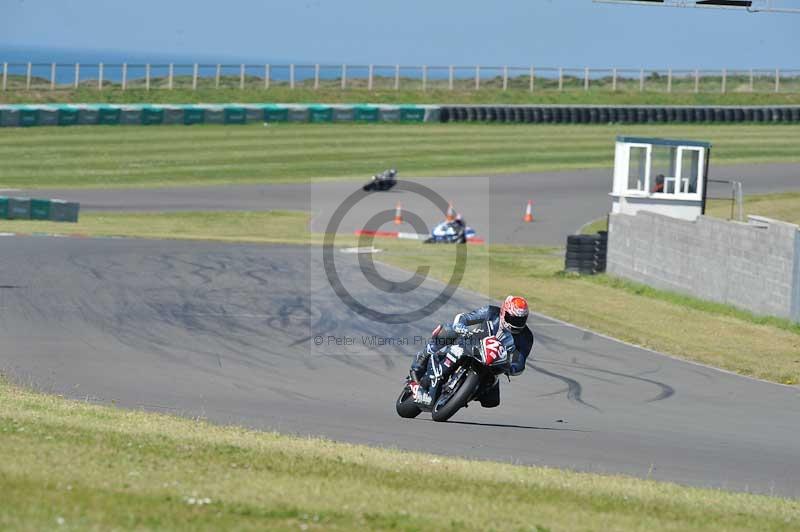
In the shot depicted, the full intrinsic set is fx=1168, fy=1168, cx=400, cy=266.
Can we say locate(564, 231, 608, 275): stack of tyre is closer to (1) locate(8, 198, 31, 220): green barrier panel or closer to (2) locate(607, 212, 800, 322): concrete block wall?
(2) locate(607, 212, 800, 322): concrete block wall

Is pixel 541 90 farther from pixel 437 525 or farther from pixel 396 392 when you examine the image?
pixel 437 525

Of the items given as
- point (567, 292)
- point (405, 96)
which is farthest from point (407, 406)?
point (405, 96)

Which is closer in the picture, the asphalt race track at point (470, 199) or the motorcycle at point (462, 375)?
the motorcycle at point (462, 375)

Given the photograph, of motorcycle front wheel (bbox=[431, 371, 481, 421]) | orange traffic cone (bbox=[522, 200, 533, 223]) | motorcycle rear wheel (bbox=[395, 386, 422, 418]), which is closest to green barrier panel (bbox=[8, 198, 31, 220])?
orange traffic cone (bbox=[522, 200, 533, 223])

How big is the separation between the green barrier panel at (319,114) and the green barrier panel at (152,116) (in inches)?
306

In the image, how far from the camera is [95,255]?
28547mm

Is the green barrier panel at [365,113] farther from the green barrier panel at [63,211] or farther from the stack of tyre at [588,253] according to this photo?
the stack of tyre at [588,253]

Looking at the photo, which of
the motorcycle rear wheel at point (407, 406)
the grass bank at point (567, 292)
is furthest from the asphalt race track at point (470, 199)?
the motorcycle rear wheel at point (407, 406)

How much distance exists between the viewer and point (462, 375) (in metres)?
12.9

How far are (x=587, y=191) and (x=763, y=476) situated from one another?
3660 centimetres

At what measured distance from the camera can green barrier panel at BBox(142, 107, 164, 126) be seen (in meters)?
58.7

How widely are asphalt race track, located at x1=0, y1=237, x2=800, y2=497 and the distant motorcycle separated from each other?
18530mm

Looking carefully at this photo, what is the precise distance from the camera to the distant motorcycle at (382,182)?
4462 cm

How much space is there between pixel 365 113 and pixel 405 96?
8.31 metres
